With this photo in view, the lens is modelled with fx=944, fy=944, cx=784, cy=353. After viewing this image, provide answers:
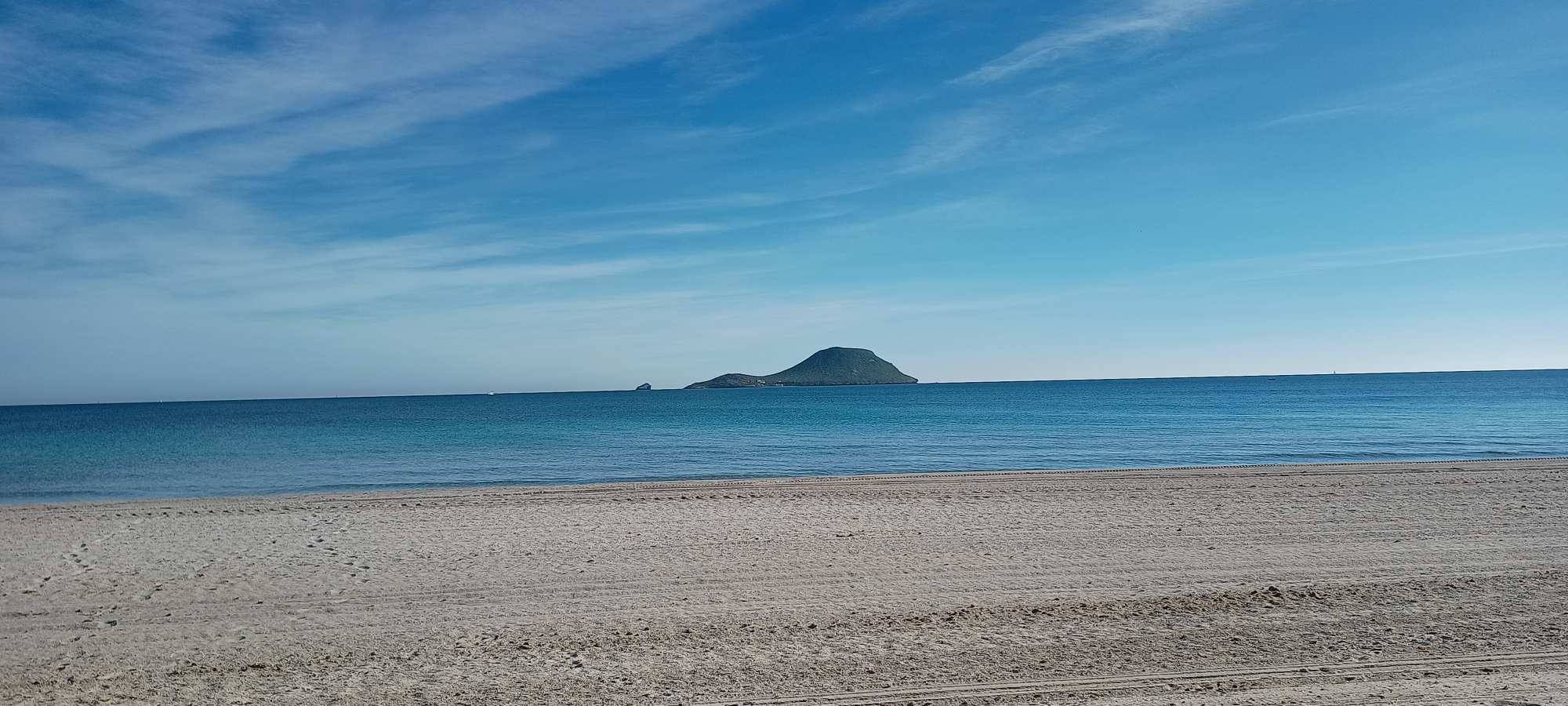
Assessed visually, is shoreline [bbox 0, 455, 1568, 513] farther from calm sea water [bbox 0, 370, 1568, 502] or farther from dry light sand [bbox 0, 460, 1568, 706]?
dry light sand [bbox 0, 460, 1568, 706]

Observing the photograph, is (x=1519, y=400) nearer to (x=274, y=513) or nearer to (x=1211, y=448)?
(x=1211, y=448)

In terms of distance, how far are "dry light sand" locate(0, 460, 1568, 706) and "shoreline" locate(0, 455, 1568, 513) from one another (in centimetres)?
346

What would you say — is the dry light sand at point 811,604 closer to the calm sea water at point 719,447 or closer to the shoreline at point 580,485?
the shoreline at point 580,485

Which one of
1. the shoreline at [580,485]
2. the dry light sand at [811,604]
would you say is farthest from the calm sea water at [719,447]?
the dry light sand at [811,604]

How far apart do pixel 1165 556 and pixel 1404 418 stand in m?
44.5

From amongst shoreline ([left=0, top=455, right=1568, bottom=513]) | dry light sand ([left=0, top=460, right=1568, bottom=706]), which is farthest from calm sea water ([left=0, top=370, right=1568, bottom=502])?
dry light sand ([left=0, top=460, right=1568, bottom=706])

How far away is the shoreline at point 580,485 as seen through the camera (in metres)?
19.2

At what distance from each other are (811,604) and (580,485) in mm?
13837

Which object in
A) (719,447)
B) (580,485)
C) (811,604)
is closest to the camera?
(811,604)

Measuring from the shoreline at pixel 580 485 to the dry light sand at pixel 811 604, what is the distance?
3463 millimetres

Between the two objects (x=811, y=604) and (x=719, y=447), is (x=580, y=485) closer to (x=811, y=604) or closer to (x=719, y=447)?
(x=811, y=604)

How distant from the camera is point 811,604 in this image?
8812 mm

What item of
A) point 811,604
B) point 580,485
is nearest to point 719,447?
point 580,485

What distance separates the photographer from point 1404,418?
46781 millimetres
